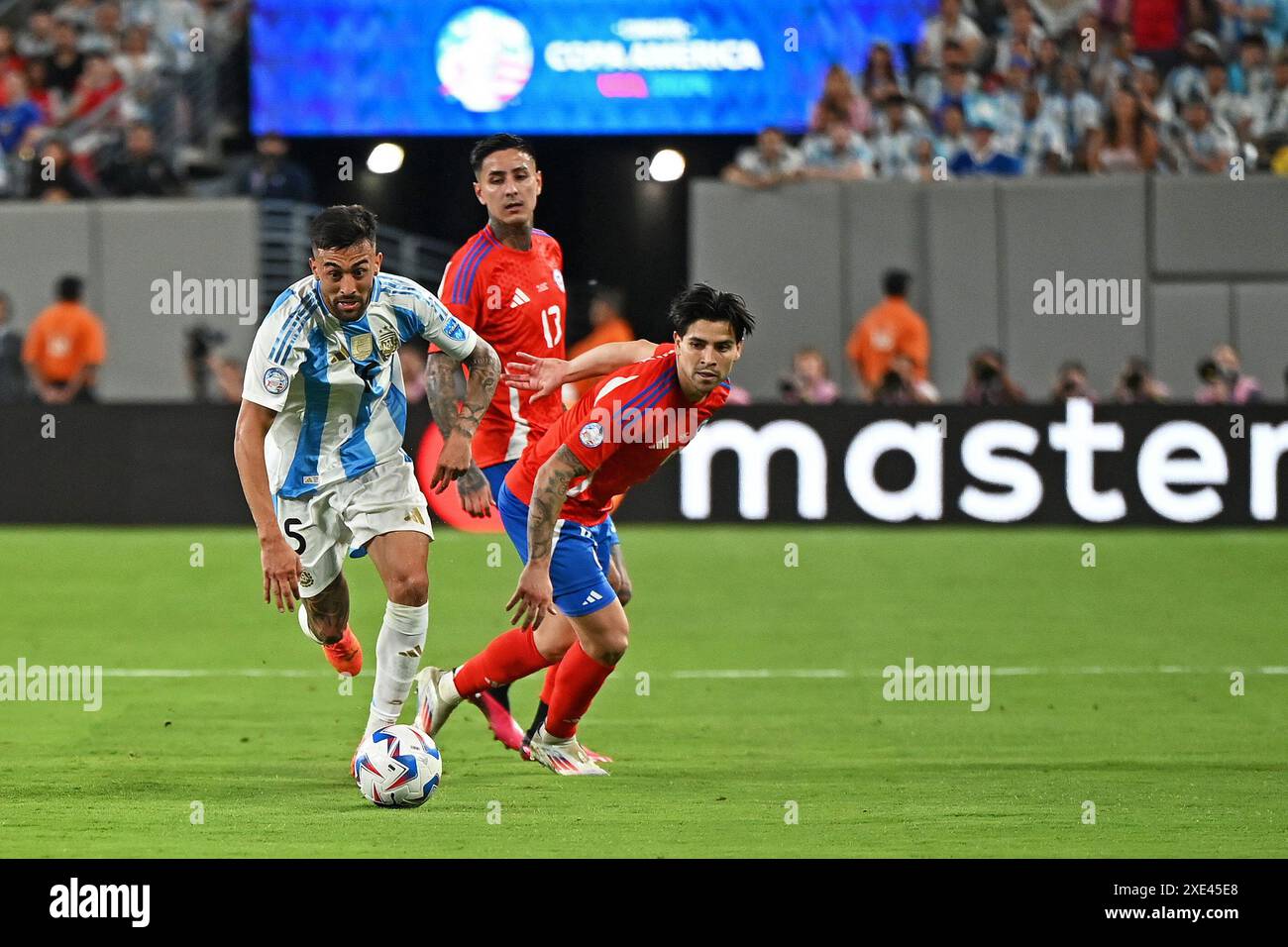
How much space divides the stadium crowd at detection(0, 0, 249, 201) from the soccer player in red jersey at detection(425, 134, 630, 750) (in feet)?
41.3

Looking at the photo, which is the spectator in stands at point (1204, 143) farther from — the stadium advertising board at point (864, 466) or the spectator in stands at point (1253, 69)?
the stadium advertising board at point (864, 466)

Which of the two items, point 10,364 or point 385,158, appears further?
point 385,158

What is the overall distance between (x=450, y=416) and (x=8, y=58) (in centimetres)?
1598

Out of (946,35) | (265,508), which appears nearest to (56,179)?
(946,35)

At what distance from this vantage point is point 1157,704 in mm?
9820

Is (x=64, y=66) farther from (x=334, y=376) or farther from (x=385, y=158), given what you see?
(x=334, y=376)

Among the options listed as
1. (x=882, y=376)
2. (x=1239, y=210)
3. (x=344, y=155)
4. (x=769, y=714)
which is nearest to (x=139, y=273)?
(x=344, y=155)

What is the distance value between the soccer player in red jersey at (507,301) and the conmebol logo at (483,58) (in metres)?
12.9

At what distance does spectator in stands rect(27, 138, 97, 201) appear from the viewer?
20.0m

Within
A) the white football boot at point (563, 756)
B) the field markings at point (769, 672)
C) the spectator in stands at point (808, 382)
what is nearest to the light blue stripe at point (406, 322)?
the white football boot at point (563, 756)

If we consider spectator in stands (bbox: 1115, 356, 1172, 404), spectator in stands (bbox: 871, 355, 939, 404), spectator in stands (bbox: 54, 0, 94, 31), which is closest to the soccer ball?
spectator in stands (bbox: 871, 355, 939, 404)

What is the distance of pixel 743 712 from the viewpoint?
962 cm

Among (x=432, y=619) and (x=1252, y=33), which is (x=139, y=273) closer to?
(x=432, y=619)

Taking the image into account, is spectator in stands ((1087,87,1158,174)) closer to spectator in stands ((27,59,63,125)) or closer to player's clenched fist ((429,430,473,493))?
spectator in stands ((27,59,63,125))
